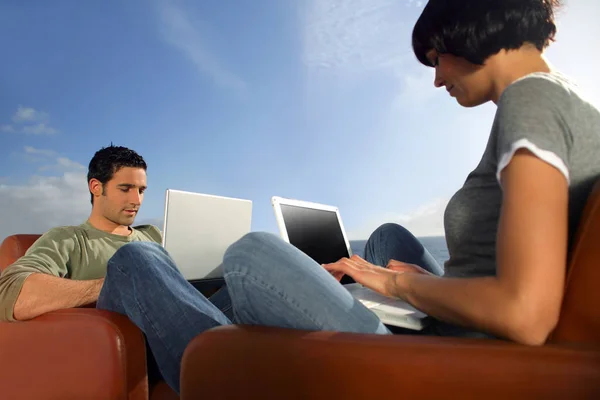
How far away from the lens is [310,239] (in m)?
2.01

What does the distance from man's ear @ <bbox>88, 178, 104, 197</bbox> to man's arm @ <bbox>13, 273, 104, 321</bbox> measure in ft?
3.59

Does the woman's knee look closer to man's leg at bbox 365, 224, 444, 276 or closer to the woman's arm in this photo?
man's leg at bbox 365, 224, 444, 276

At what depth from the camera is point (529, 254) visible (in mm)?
705

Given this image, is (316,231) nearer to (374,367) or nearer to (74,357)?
(74,357)

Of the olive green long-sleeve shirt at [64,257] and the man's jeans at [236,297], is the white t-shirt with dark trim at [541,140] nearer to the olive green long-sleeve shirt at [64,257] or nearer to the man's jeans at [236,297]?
the man's jeans at [236,297]

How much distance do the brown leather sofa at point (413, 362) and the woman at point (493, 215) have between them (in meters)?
0.05

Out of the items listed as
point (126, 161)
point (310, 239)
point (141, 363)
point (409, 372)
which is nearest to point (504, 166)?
point (409, 372)

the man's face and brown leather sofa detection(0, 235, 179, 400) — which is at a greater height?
the man's face

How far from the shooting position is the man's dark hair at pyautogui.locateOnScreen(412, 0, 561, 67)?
1.00m

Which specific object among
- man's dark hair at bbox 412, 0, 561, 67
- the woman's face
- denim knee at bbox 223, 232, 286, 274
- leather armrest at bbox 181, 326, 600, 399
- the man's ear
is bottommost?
leather armrest at bbox 181, 326, 600, 399

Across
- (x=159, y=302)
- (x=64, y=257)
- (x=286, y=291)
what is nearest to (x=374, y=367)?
(x=286, y=291)

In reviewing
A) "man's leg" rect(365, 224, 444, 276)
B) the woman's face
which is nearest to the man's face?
"man's leg" rect(365, 224, 444, 276)

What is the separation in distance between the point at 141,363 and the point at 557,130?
1.27 metres

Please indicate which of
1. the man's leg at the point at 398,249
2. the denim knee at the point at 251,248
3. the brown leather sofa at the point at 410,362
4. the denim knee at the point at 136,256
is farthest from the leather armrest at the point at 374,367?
the man's leg at the point at 398,249
